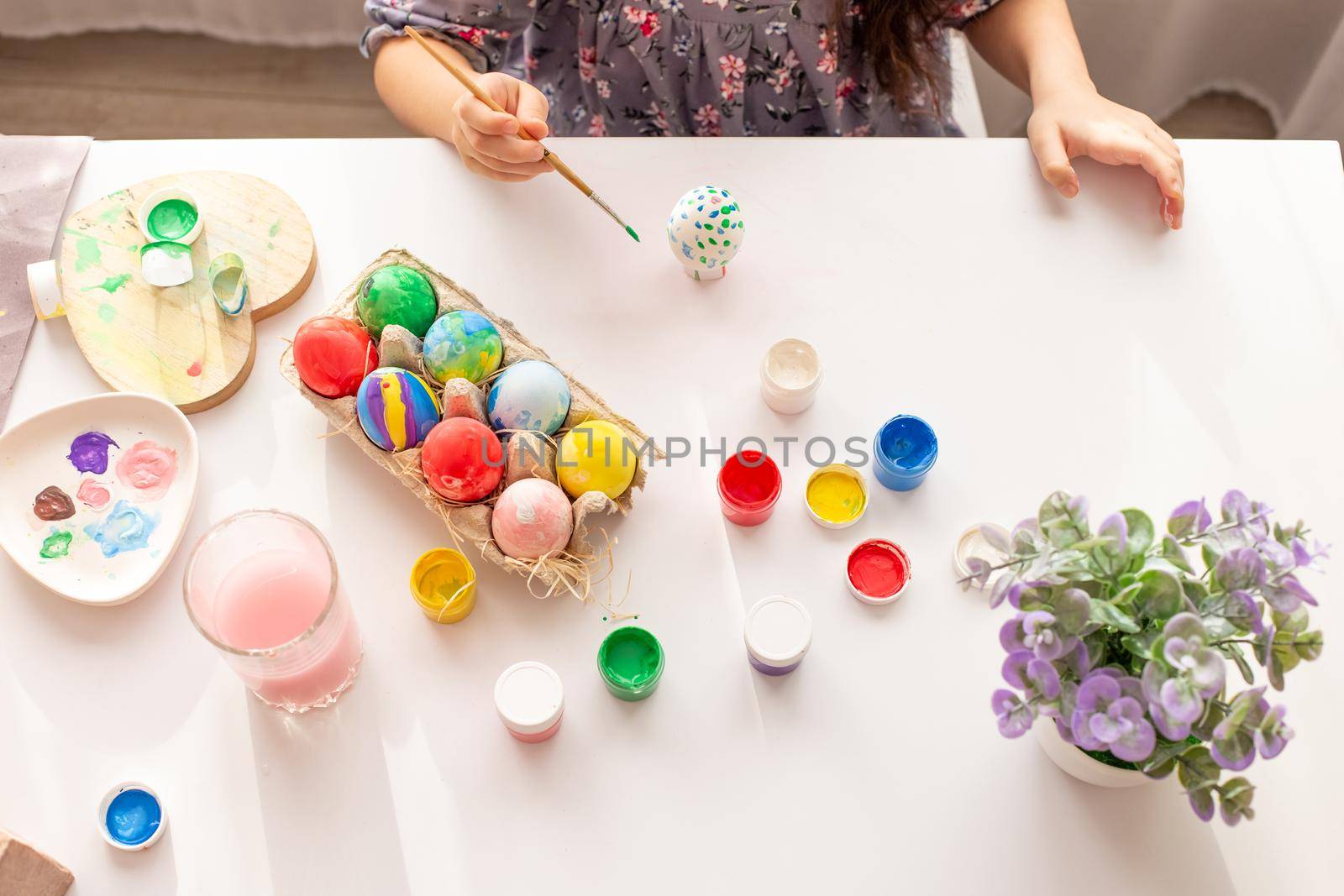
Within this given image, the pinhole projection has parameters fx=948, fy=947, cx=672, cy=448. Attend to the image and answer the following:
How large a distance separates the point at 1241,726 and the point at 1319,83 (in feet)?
5.60

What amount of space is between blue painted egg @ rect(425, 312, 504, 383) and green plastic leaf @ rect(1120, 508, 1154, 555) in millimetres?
593

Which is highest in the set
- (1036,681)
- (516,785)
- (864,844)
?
(1036,681)

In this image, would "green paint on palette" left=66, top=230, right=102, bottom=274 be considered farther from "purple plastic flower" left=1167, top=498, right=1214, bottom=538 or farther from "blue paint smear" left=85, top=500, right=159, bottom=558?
"purple plastic flower" left=1167, top=498, right=1214, bottom=538

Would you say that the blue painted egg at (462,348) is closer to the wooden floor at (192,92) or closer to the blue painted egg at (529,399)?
the blue painted egg at (529,399)

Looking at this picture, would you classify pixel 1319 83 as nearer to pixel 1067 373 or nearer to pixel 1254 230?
pixel 1254 230

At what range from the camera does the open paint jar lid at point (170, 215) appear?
41.9 inches

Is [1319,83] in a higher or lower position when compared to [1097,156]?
higher

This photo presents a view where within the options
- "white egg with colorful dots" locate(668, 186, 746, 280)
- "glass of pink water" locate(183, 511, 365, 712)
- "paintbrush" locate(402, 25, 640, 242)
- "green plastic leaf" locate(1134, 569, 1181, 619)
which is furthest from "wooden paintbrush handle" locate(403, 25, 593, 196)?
"green plastic leaf" locate(1134, 569, 1181, 619)

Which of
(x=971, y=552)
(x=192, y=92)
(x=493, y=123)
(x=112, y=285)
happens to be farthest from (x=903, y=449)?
(x=192, y=92)

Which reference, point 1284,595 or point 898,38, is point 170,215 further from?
point 1284,595

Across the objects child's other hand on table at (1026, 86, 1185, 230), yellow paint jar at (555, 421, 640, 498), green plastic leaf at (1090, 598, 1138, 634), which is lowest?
yellow paint jar at (555, 421, 640, 498)

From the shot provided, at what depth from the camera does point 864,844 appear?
32.9 inches

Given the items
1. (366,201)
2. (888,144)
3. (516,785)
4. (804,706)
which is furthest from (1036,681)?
(366,201)

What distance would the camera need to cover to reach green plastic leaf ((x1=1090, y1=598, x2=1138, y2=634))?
2.15ft
